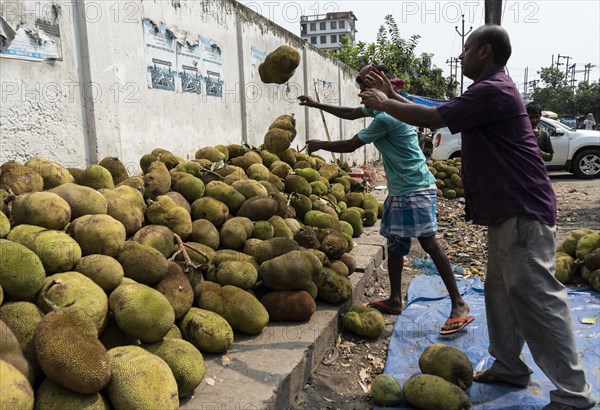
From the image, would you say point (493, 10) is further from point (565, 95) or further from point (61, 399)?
point (565, 95)

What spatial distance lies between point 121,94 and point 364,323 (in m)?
2.91

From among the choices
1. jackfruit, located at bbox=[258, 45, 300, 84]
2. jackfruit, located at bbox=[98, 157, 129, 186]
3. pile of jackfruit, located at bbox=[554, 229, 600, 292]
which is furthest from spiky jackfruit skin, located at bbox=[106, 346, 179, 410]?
pile of jackfruit, located at bbox=[554, 229, 600, 292]

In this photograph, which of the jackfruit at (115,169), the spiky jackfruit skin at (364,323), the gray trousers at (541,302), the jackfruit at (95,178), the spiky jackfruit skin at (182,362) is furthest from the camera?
the jackfruit at (115,169)

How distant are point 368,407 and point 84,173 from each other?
2359 millimetres

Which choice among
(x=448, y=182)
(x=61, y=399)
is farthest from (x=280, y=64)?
(x=448, y=182)

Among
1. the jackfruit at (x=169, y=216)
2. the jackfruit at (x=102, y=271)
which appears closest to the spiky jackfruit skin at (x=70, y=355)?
the jackfruit at (x=102, y=271)

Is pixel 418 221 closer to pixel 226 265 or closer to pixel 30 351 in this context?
pixel 226 265

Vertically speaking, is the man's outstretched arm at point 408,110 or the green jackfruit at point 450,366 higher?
the man's outstretched arm at point 408,110

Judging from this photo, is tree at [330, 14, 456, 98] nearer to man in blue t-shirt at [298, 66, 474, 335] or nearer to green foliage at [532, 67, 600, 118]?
man in blue t-shirt at [298, 66, 474, 335]

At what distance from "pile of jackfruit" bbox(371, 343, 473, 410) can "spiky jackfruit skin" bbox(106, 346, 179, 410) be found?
1.17m

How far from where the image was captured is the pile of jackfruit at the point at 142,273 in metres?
1.90

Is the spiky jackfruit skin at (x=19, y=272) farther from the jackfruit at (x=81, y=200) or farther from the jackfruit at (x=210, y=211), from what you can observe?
the jackfruit at (x=210, y=211)

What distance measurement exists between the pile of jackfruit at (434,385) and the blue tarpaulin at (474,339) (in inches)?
7.4

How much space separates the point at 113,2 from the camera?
169 inches
